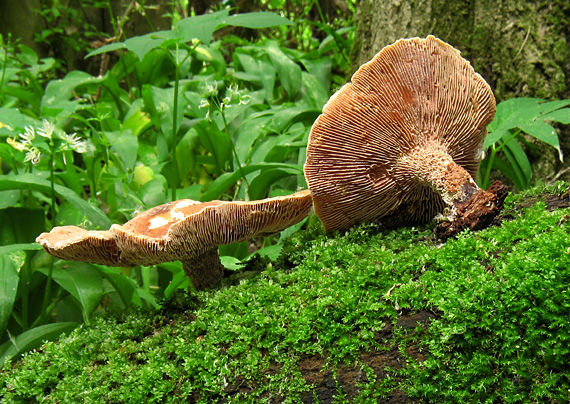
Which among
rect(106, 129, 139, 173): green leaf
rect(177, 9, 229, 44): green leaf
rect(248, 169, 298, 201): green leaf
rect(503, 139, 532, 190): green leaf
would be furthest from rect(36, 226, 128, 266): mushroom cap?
rect(503, 139, 532, 190): green leaf

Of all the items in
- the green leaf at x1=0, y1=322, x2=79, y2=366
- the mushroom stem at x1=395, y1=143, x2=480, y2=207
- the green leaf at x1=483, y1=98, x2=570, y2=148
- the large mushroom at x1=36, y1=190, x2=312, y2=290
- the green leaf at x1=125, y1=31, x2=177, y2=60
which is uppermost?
the green leaf at x1=125, y1=31, x2=177, y2=60

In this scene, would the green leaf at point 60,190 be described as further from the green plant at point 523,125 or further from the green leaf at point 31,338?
the green plant at point 523,125

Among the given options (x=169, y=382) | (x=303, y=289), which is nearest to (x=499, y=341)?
(x=303, y=289)

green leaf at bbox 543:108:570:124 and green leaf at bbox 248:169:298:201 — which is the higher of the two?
green leaf at bbox 543:108:570:124

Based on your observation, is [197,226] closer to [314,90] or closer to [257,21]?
[257,21]

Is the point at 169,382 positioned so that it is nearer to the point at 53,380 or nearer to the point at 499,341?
the point at 53,380

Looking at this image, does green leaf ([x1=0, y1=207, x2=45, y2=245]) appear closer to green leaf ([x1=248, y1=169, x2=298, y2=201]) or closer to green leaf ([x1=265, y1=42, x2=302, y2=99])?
green leaf ([x1=248, y1=169, x2=298, y2=201])

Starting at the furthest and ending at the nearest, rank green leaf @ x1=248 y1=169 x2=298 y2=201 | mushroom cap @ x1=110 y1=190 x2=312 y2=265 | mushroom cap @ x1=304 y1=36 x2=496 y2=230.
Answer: green leaf @ x1=248 y1=169 x2=298 y2=201
mushroom cap @ x1=304 y1=36 x2=496 y2=230
mushroom cap @ x1=110 y1=190 x2=312 y2=265
